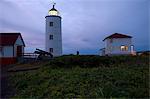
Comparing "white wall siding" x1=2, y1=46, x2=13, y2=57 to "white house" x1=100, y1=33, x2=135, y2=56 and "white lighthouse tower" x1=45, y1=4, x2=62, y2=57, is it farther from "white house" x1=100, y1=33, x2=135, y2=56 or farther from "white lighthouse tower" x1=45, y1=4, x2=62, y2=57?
"white house" x1=100, y1=33, x2=135, y2=56

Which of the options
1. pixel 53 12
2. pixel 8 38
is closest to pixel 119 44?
pixel 53 12

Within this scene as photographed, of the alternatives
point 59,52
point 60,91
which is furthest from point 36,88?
point 59,52

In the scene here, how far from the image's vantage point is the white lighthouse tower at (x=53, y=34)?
4100 cm

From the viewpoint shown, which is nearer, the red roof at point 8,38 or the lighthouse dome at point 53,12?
the red roof at point 8,38

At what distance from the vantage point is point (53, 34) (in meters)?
41.3

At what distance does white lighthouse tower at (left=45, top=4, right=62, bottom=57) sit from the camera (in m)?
41.0

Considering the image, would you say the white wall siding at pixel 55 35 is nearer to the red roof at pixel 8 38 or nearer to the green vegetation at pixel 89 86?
the red roof at pixel 8 38

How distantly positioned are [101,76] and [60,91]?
9.97 feet

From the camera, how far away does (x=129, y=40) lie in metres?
48.2

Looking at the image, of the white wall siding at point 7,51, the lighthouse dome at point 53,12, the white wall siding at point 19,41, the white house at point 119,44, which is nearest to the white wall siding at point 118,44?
the white house at point 119,44

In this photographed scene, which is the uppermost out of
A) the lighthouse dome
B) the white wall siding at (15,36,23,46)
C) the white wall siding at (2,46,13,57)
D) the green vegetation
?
the lighthouse dome

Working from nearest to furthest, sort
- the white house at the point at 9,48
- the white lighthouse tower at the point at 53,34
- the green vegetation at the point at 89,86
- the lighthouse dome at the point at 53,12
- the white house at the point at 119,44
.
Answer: the green vegetation at the point at 89,86
the white house at the point at 9,48
the white lighthouse tower at the point at 53,34
the lighthouse dome at the point at 53,12
the white house at the point at 119,44

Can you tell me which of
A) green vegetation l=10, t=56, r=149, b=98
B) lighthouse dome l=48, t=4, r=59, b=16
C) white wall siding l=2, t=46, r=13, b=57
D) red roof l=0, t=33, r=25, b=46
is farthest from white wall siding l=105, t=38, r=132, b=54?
green vegetation l=10, t=56, r=149, b=98

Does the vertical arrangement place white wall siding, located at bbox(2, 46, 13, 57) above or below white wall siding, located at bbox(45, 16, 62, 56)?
below
